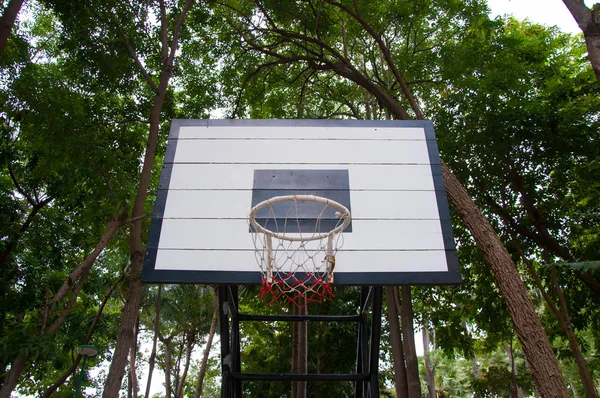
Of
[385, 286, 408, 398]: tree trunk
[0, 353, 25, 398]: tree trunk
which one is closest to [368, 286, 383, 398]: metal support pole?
[385, 286, 408, 398]: tree trunk

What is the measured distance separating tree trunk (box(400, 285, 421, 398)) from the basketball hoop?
390 centimetres

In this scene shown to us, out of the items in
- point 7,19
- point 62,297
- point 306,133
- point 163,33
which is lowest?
point 62,297

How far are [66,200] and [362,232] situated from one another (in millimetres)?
8701

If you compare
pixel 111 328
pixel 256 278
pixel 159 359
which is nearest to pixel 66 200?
pixel 111 328

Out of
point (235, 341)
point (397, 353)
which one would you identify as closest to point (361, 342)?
point (235, 341)

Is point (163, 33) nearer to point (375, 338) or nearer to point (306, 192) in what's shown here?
point (306, 192)

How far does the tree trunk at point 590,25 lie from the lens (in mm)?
5348

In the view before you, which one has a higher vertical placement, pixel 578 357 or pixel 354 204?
pixel 354 204

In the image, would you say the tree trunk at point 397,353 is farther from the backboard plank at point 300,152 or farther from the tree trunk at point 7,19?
the tree trunk at point 7,19

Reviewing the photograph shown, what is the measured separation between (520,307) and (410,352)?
3.45m

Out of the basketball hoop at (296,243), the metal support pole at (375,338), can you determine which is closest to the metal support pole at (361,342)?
the metal support pole at (375,338)

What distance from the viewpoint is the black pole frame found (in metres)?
5.12

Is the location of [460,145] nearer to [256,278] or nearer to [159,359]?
[256,278]

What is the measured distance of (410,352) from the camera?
815 cm
